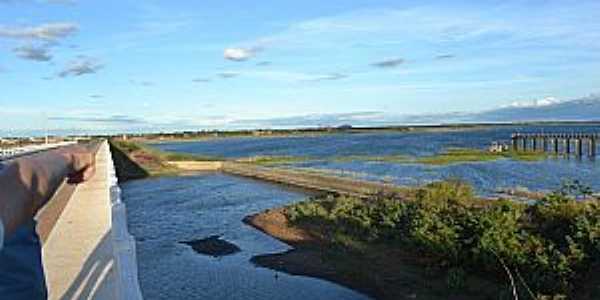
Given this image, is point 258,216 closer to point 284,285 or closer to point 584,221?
point 284,285

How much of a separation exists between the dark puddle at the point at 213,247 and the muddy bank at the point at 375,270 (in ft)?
5.88

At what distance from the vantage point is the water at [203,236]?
19.1 meters

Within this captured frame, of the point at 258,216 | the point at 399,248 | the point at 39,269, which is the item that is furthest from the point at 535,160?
the point at 39,269

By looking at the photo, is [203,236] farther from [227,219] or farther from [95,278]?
Answer: [95,278]

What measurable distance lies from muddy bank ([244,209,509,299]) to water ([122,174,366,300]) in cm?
49

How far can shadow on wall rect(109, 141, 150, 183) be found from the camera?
64.3m

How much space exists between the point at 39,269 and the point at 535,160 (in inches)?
2894

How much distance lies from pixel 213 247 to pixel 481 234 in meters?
10.3

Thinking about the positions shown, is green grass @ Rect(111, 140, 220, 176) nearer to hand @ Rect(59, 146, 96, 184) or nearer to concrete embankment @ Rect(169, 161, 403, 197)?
concrete embankment @ Rect(169, 161, 403, 197)

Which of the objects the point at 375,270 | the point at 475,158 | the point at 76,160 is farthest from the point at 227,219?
the point at 475,158

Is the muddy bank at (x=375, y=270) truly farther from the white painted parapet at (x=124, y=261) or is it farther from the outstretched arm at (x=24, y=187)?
the outstretched arm at (x=24, y=187)

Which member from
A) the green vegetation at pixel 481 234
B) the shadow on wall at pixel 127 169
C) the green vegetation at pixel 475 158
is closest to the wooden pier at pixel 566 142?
the green vegetation at pixel 475 158

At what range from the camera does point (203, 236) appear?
92.4 ft

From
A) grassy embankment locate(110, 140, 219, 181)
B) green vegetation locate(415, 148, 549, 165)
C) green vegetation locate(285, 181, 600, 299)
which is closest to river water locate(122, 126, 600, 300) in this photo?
green vegetation locate(415, 148, 549, 165)
